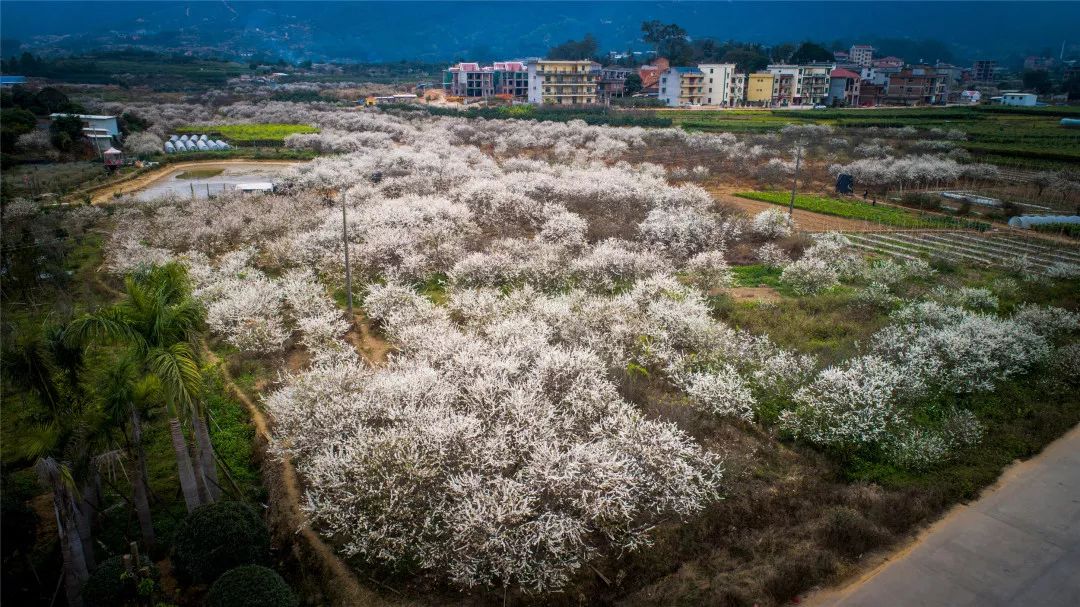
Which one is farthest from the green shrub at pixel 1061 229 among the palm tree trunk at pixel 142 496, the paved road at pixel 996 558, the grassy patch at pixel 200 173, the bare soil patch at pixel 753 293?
the grassy patch at pixel 200 173

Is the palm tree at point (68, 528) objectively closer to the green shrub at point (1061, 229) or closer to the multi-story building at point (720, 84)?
the green shrub at point (1061, 229)

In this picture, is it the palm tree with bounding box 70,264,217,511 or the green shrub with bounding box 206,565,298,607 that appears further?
the palm tree with bounding box 70,264,217,511

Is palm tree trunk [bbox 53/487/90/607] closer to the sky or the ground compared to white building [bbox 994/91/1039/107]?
closer to the ground

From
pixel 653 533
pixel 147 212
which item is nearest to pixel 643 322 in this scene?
pixel 653 533

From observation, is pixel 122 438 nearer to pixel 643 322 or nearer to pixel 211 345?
pixel 211 345

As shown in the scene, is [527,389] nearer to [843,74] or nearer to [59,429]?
[59,429]

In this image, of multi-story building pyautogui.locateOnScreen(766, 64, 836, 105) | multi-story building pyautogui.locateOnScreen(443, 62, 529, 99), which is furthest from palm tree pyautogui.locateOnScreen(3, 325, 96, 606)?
multi-story building pyautogui.locateOnScreen(766, 64, 836, 105)


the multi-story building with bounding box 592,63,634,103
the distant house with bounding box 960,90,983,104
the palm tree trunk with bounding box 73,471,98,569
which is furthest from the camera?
the distant house with bounding box 960,90,983,104

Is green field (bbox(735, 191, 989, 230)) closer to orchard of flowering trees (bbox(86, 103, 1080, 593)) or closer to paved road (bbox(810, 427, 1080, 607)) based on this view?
orchard of flowering trees (bbox(86, 103, 1080, 593))
